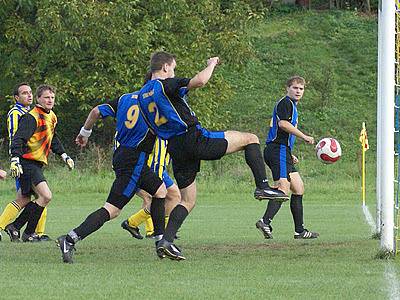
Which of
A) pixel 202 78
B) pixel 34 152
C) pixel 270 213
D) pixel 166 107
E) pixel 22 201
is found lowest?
pixel 270 213

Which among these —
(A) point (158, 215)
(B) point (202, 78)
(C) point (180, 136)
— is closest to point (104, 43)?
(A) point (158, 215)

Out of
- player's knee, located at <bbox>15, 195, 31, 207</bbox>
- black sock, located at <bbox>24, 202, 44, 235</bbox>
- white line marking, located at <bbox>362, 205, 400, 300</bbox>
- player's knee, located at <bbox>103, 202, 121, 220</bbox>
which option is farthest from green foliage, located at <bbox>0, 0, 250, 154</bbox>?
white line marking, located at <bbox>362, 205, 400, 300</bbox>

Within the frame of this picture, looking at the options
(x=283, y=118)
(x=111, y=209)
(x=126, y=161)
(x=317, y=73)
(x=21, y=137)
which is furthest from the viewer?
(x=317, y=73)

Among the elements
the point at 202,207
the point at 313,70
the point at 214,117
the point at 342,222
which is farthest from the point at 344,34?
the point at 342,222

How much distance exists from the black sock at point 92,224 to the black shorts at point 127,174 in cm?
17

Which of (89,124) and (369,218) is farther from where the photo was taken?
(369,218)

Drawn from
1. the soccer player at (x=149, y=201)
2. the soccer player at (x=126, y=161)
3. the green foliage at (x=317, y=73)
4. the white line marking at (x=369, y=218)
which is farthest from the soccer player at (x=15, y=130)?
the green foliage at (x=317, y=73)

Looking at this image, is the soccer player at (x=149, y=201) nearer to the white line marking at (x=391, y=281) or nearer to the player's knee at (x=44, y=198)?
the player's knee at (x=44, y=198)

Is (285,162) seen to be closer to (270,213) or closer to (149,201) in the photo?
Result: (270,213)

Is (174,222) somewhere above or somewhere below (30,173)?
below

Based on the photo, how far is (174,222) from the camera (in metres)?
10.6

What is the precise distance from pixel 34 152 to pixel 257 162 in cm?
396

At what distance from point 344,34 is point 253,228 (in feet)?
95.4

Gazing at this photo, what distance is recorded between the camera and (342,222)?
1727cm
